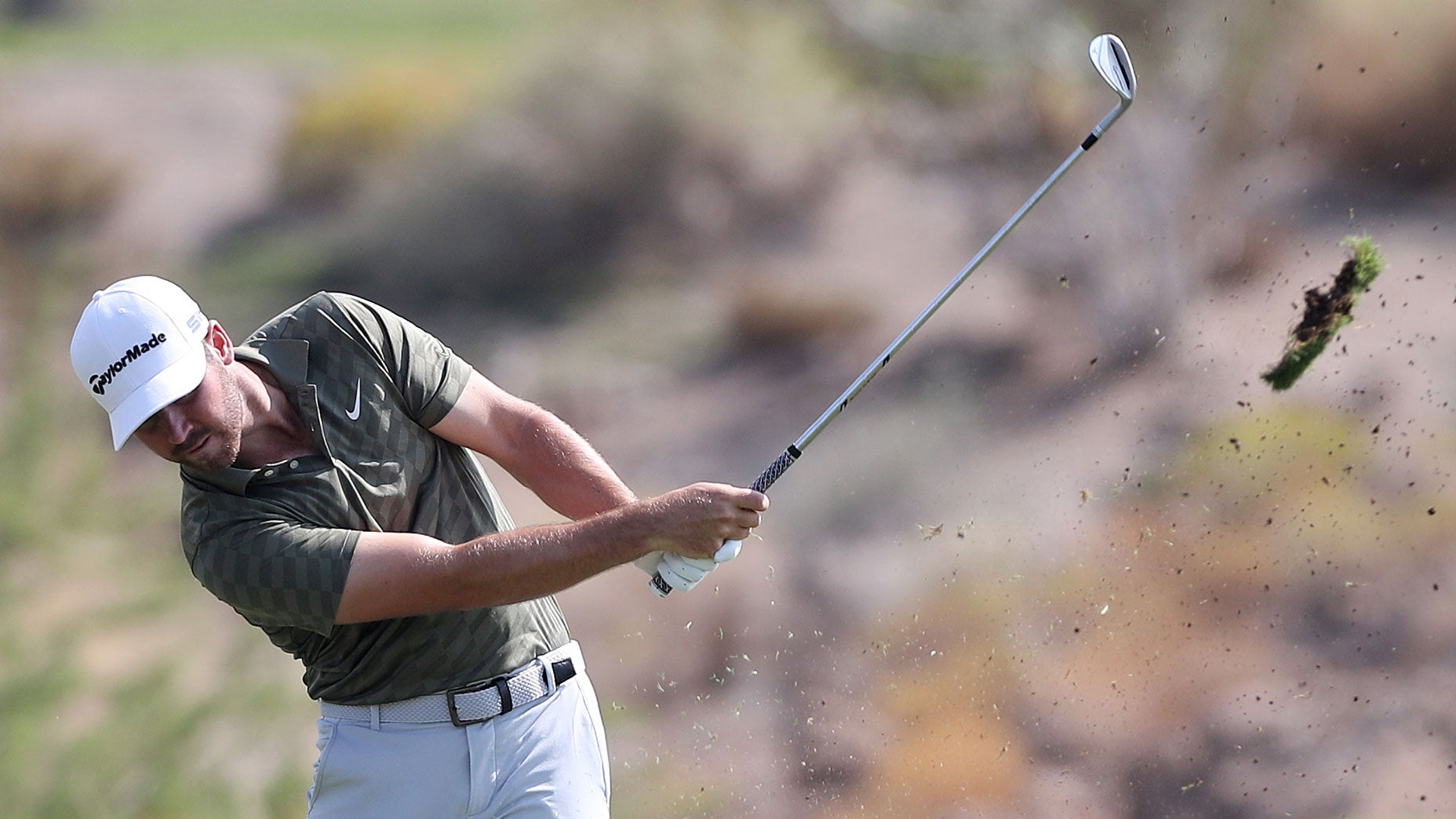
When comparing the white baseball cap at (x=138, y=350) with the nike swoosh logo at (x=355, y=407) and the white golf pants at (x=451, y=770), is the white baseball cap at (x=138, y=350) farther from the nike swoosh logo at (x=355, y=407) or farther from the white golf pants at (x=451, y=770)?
the white golf pants at (x=451, y=770)

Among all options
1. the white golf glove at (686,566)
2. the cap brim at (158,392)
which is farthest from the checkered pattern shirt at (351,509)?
the white golf glove at (686,566)

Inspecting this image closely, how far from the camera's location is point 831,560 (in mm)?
6559

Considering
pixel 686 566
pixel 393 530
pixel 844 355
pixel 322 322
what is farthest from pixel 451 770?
pixel 844 355

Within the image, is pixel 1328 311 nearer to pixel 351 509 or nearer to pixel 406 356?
pixel 406 356

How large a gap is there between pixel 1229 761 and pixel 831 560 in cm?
221

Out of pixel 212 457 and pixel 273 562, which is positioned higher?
pixel 212 457

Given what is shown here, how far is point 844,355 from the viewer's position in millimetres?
8945

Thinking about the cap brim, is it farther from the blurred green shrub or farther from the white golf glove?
the blurred green shrub

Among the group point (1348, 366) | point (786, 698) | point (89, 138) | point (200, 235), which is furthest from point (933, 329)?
point (89, 138)

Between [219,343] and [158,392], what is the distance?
6.7 inches

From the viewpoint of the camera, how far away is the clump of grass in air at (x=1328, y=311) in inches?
155

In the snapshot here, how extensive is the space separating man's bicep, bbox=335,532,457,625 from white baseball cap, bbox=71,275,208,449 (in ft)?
1.17

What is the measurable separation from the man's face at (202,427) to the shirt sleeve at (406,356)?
26 cm

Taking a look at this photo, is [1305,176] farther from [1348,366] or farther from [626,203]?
[626,203]
